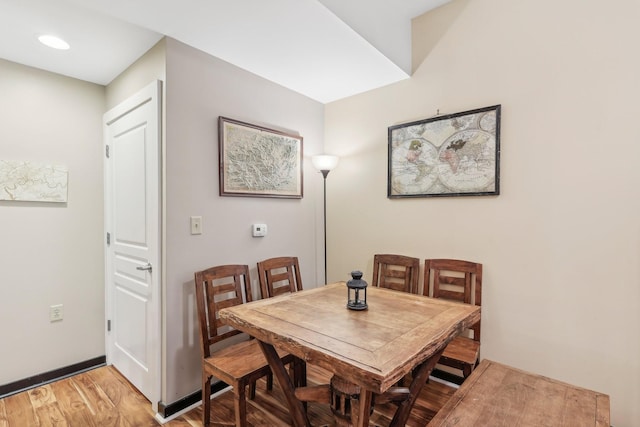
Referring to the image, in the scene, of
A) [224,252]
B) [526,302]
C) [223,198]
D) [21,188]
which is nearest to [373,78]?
[223,198]

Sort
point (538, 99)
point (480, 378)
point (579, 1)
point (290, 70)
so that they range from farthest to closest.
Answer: point (290, 70) < point (538, 99) < point (579, 1) < point (480, 378)

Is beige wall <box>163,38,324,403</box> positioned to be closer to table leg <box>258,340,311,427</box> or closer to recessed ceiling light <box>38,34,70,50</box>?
recessed ceiling light <box>38,34,70,50</box>

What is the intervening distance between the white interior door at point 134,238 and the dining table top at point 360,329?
0.79 m

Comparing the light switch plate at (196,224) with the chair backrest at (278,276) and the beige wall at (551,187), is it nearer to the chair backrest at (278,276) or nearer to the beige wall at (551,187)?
the chair backrest at (278,276)

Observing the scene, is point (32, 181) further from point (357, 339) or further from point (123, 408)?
point (357, 339)

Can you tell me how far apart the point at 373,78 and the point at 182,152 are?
63.7 inches

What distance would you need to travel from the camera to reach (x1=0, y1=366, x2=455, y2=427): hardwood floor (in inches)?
75.5

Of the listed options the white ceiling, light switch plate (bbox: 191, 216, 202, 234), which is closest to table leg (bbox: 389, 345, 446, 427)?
light switch plate (bbox: 191, 216, 202, 234)

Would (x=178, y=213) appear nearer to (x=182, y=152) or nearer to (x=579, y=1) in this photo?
(x=182, y=152)

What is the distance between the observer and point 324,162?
9.36 feet

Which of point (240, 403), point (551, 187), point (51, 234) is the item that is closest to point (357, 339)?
point (240, 403)

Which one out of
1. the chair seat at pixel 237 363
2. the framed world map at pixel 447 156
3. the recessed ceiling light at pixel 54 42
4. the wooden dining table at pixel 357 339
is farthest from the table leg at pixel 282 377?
the recessed ceiling light at pixel 54 42

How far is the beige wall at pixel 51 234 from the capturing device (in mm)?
2221

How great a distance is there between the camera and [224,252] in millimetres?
2312
